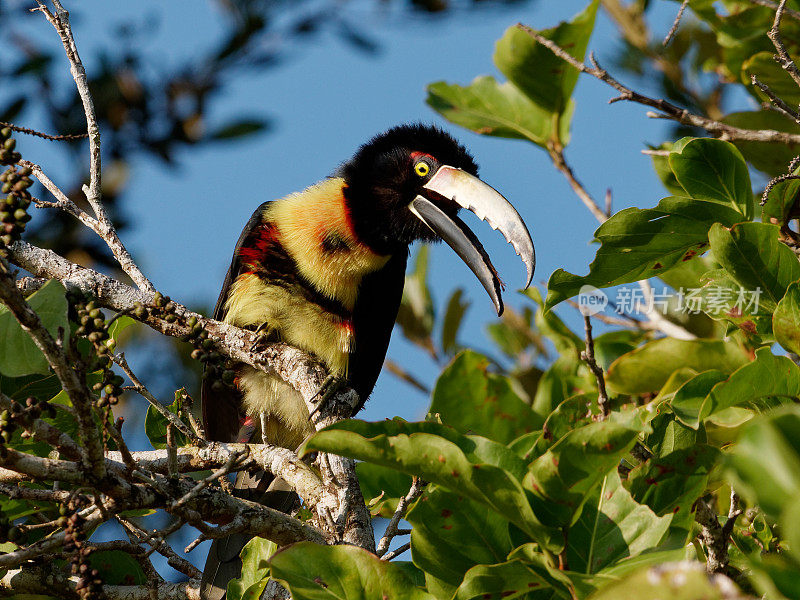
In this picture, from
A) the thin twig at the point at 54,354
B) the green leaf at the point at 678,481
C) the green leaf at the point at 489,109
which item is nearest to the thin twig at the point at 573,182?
the green leaf at the point at 489,109

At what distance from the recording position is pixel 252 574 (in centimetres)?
186

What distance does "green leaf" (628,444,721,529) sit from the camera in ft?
4.54

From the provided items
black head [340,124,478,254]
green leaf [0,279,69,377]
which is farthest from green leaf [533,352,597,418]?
green leaf [0,279,69,377]

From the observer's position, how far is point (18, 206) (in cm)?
138

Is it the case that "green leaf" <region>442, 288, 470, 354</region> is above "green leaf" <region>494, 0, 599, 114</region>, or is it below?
below

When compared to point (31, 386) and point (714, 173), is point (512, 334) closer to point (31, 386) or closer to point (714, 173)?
point (714, 173)

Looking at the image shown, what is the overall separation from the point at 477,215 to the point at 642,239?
1162mm

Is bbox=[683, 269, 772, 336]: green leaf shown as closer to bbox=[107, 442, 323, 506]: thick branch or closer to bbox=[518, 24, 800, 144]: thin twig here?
bbox=[518, 24, 800, 144]: thin twig

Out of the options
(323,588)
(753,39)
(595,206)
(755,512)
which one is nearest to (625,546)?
(323,588)

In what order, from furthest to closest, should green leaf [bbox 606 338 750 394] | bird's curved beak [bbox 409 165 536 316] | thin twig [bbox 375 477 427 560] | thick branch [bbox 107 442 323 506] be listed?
bird's curved beak [bbox 409 165 536 316] < green leaf [bbox 606 338 750 394] < thick branch [bbox 107 442 323 506] < thin twig [bbox 375 477 427 560]

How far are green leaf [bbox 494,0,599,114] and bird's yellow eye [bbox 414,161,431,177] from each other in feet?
1.91

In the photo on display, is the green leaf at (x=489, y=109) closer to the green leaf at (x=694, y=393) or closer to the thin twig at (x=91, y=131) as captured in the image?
the thin twig at (x=91, y=131)

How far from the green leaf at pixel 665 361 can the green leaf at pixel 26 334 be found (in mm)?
1442

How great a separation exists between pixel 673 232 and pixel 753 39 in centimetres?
126
